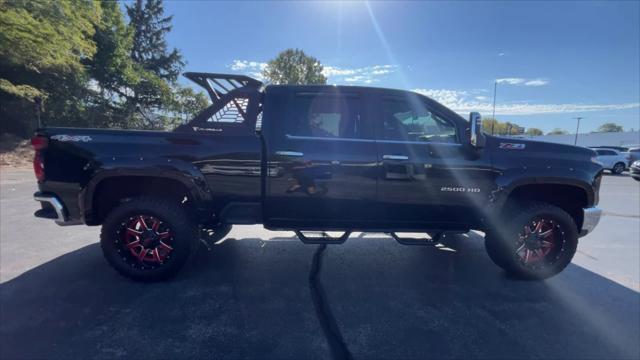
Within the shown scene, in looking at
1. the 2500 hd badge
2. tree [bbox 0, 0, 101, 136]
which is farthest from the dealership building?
tree [bbox 0, 0, 101, 136]

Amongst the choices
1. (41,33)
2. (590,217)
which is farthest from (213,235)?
(41,33)

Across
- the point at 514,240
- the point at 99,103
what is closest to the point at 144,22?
the point at 99,103

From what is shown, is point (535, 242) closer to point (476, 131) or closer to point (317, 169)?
point (476, 131)

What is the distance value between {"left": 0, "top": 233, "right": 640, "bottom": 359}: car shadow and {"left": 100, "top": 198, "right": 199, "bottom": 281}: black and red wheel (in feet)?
0.61

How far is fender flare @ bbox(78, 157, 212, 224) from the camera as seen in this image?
3256 mm

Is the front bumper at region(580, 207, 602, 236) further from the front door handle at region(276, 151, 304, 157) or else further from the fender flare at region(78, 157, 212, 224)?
the fender flare at region(78, 157, 212, 224)

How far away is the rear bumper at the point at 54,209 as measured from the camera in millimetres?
3285

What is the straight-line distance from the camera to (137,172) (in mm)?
3281

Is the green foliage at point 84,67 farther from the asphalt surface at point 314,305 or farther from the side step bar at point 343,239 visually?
the side step bar at point 343,239

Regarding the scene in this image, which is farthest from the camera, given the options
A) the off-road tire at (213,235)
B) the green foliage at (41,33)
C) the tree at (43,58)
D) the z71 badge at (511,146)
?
the tree at (43,58)

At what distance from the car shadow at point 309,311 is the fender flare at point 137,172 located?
895 mm

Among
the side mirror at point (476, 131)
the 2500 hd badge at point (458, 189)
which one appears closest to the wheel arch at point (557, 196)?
the 2500 hd badge at point (458, 189)

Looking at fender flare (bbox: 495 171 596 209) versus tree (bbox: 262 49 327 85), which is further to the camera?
tree (bbox: 262 49 327 85)

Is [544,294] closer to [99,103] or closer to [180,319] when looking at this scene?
[180,319]
